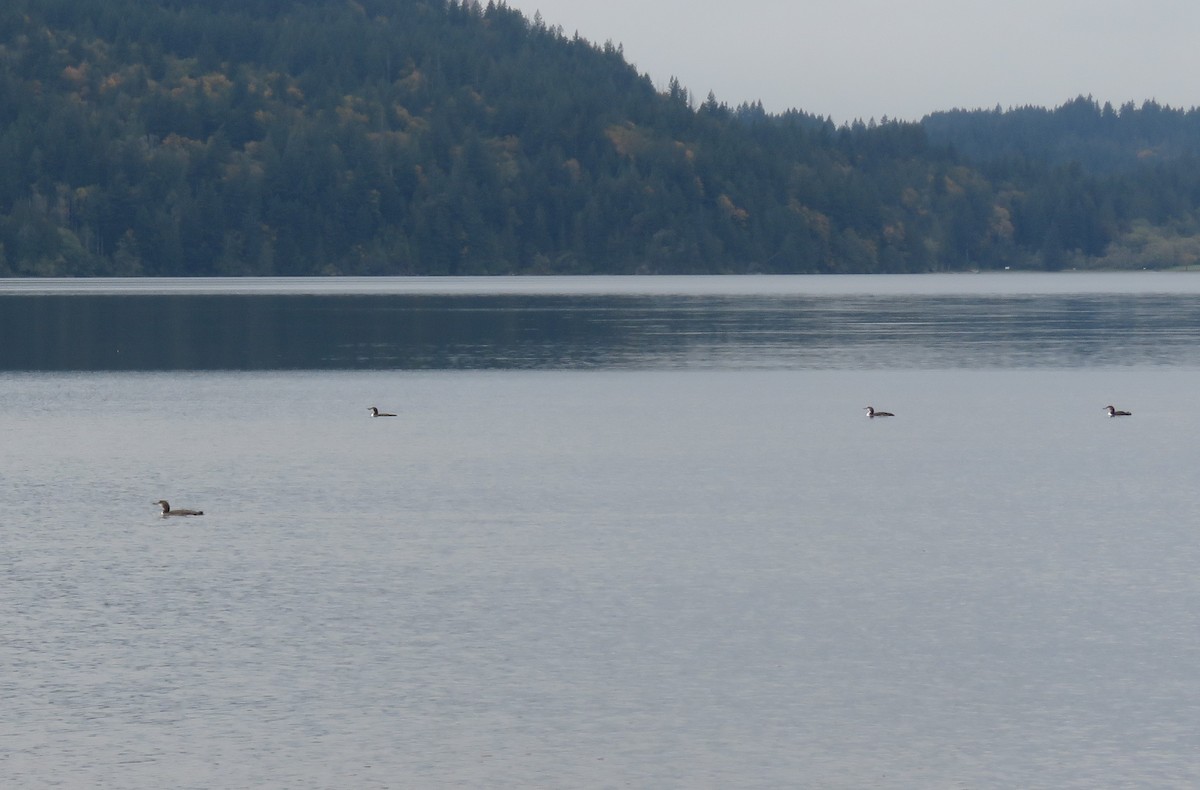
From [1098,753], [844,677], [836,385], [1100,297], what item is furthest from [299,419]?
[1100,297]

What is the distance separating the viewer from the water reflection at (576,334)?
259 ft

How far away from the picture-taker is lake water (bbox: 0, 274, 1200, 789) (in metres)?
17.1

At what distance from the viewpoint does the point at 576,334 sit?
4023 inches

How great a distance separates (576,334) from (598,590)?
254ft

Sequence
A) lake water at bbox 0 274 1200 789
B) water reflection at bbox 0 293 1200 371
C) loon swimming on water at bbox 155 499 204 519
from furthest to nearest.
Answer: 1. water reflection at bbox 0 293 1200 371
2. loon swimming on water at bbox 155 499 204 519
3. lake water at bbox 0 274 1200 789

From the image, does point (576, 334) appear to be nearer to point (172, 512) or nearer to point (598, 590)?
point (172, 512)

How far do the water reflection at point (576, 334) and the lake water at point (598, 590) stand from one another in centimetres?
1706

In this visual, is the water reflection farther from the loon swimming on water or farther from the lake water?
the loon swimming on water

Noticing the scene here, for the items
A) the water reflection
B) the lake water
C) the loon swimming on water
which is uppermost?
the water reflection

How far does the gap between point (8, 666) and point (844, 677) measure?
30.5ft

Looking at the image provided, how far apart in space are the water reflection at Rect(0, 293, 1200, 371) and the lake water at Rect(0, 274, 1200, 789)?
17.1 m

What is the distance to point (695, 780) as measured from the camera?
16.1m

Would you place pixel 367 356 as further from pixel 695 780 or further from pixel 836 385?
pixel 695 780

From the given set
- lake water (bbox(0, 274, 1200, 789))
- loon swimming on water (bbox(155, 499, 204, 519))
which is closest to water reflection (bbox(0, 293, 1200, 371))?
lake water (bbox(0, 274, 1200, 789))
